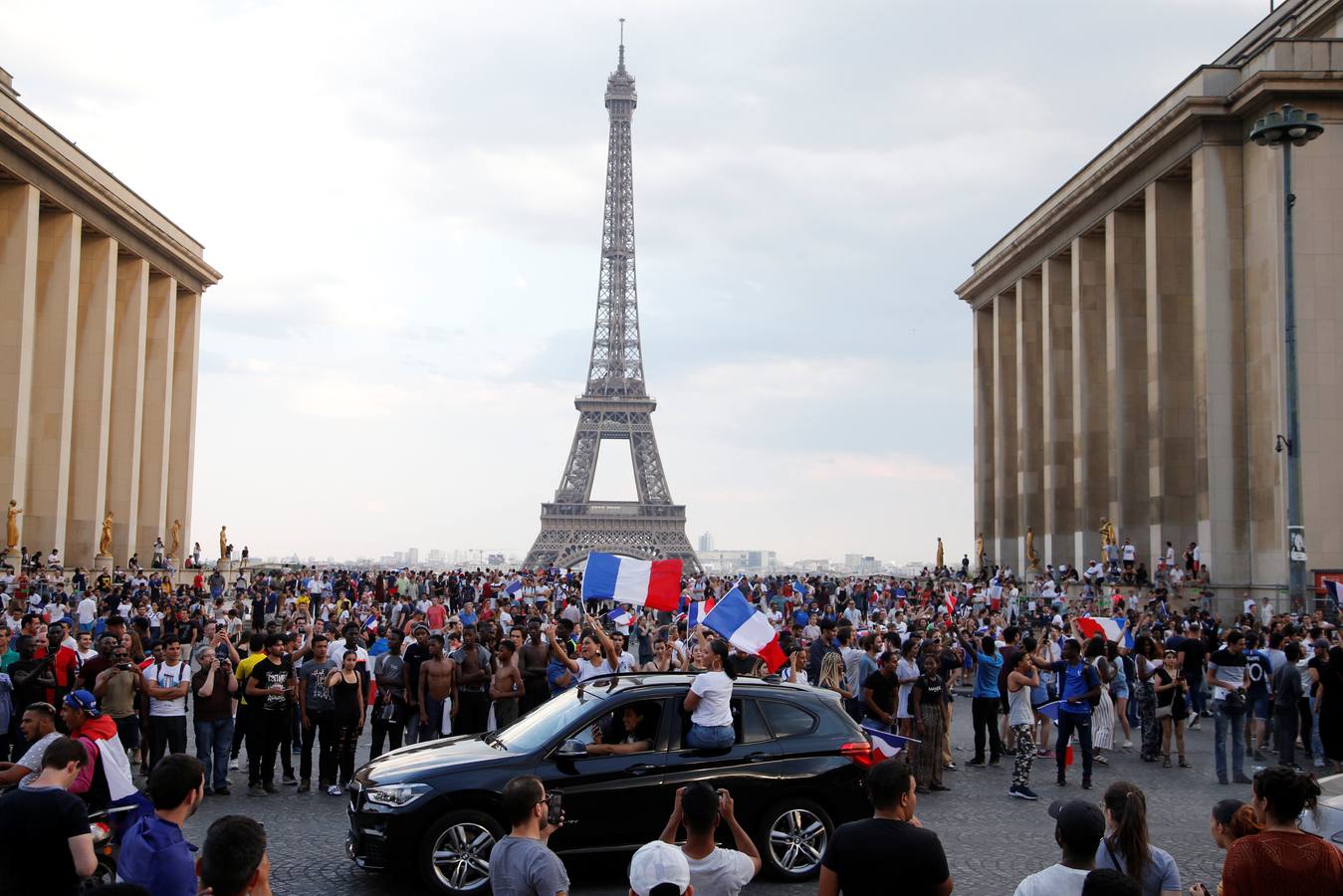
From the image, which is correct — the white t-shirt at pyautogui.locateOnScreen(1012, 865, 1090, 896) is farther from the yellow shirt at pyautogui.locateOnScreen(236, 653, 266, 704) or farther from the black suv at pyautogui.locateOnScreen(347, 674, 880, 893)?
the yellow shirt at pyautogui.locateOnScreen(236, 653, 266, 704)

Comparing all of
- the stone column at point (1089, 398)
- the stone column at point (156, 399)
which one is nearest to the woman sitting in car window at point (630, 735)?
the stone column at point (1089, 398)

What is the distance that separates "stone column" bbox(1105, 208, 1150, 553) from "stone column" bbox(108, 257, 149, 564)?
35477 millimetres

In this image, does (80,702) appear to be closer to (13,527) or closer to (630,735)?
(630,735)

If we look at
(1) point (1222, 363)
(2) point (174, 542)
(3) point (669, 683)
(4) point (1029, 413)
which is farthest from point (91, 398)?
(3) point (669, 683)

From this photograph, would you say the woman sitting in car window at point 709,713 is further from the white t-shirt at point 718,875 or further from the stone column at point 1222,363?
the stone column at point 1222,363

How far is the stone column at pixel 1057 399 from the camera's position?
47.6 m

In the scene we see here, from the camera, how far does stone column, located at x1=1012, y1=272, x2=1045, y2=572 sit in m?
50.5

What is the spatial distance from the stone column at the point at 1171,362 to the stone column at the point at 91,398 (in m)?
35.4

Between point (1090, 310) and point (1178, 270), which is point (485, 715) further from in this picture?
point (1090, 310)

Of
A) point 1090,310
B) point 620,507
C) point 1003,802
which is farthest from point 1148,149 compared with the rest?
point 620,507

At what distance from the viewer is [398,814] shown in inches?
354

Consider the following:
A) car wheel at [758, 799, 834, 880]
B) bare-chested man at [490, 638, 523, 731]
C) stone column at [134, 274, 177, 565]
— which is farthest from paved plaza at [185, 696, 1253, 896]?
stone column at [134, 274, 177, 565]

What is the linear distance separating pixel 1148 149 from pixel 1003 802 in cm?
3011

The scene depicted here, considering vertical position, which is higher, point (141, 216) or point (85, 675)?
point (141, 216)
